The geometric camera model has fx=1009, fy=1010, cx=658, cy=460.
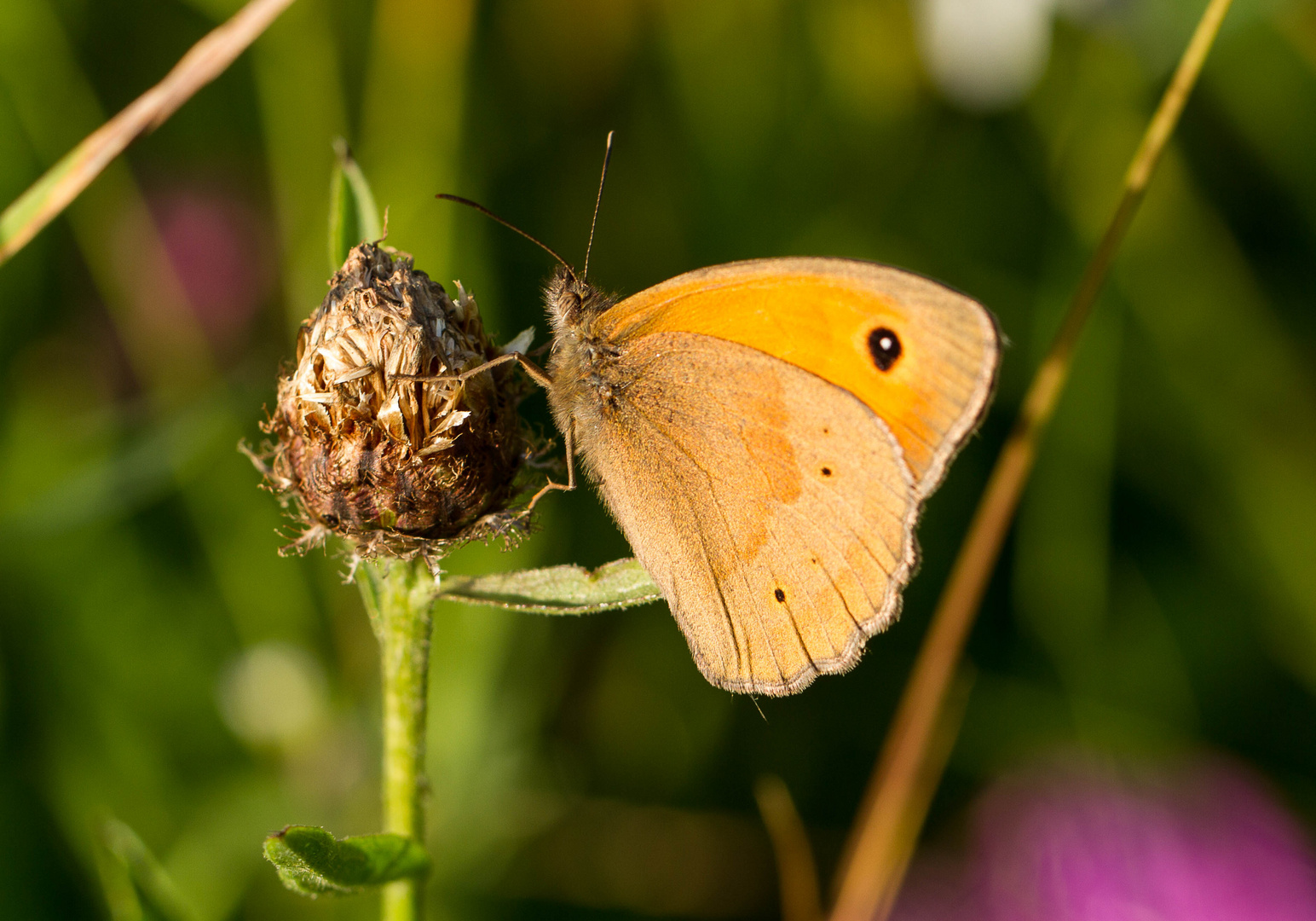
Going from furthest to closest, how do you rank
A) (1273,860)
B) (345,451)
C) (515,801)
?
(515,801), (1273,860), (345,451)

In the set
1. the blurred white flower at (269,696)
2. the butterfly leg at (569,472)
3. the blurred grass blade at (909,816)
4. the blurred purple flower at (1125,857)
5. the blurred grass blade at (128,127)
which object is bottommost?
the blurred purple flower at (1125,857)

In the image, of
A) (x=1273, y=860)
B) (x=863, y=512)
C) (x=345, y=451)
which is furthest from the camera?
(x=1273, y=860)

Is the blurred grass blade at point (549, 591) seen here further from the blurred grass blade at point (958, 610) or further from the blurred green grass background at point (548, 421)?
the blurred green grass background at point (548, 421)

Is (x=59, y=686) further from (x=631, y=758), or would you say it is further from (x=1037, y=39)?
(x=1037, y=39)

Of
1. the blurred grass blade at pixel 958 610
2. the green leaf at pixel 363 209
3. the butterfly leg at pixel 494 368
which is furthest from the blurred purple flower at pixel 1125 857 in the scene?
the green leaf at pixel 363 209

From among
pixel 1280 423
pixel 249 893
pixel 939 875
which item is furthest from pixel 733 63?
pixel 249 893

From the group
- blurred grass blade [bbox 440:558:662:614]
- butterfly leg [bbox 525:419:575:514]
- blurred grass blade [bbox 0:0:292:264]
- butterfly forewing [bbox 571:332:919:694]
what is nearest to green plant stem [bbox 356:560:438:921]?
blurred grass blade [bbox 440:558:662:614]
